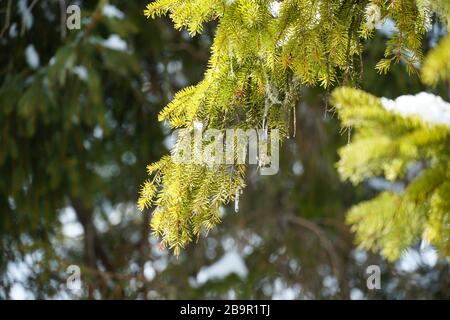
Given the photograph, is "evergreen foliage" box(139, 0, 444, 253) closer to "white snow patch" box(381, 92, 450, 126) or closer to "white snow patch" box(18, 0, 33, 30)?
"white snow patch" box(381, 92, 450, 126)

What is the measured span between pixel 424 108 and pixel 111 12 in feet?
12.4

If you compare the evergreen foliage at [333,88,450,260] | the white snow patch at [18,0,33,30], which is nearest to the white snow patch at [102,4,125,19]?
the white snow patch at [18,0,33,30]

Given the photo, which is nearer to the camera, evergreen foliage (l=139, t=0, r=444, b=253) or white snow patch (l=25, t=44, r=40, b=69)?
evergreen foliage (l=139, t=0, r=444, b=253)

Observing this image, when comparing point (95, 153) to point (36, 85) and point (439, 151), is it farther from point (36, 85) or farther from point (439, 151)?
point (439, 151)

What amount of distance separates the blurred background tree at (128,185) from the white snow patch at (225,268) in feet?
0.10

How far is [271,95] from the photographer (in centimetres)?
205

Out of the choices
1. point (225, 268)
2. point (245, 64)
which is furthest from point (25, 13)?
point (245, 64)

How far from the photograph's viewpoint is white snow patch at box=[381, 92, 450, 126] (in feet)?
4.83

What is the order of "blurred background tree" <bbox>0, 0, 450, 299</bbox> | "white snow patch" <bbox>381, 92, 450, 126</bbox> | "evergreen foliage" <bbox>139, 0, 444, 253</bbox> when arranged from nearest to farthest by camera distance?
1. "white snow patch" <bbox>381, 92, 450, 126</bbox>
2. "evergreen foliage" <bbox>139, 0, 444, 253</bbox>
3. "blurred background tree" <bbox>0, 0, 450, 299</bbox>

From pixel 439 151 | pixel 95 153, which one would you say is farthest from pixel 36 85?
pixel 439 151

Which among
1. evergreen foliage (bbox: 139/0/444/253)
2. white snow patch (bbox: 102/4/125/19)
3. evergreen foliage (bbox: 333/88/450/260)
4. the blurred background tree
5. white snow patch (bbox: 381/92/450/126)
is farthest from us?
the blurred background tree

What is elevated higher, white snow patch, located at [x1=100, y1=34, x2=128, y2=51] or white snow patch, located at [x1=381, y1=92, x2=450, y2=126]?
white snow patch, located at [x1=100, y1=34, x2=128, y2=51]

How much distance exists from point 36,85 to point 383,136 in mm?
3971

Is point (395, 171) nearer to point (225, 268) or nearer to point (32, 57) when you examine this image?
point (32, 57)
